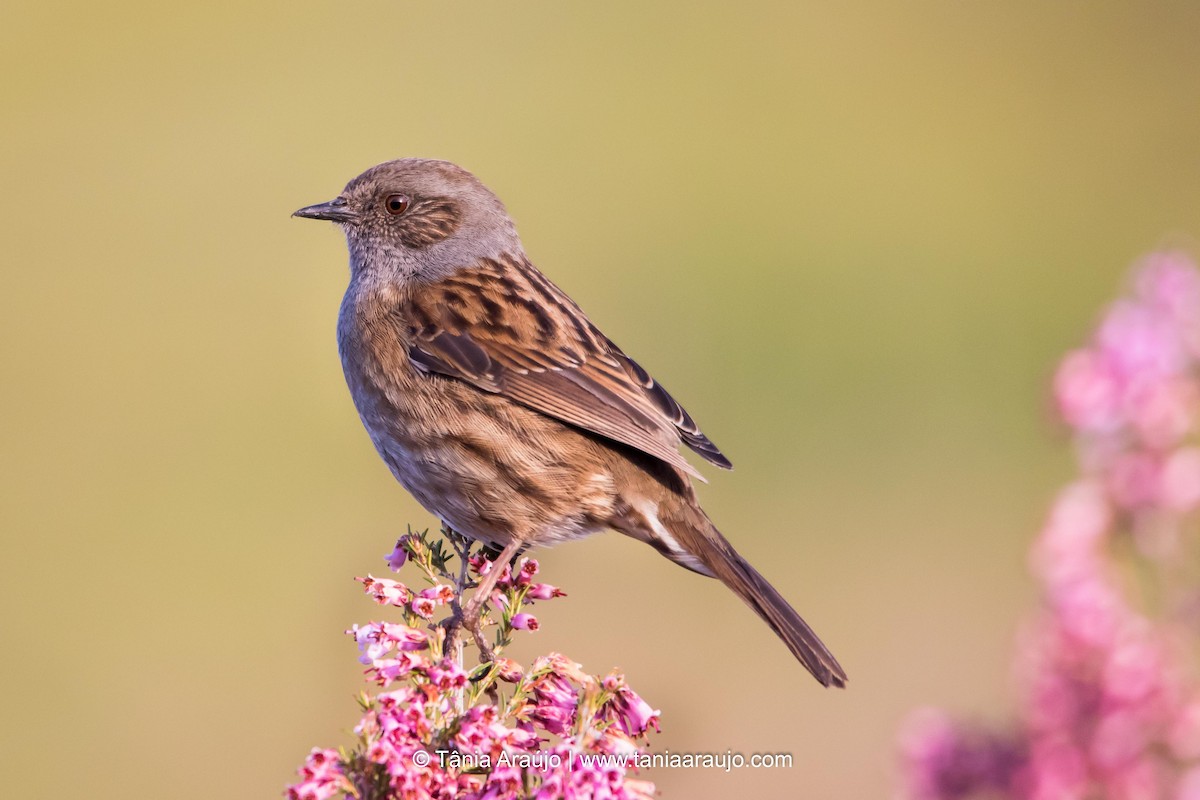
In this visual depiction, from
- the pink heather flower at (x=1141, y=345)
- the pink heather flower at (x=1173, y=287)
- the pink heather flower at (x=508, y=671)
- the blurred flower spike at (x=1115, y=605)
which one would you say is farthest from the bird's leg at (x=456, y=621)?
the pink heather flower at (x=1173, y=287)

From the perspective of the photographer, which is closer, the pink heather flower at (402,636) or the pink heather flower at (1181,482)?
the pink heather flower at (402,636)

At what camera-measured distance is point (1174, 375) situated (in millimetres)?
3695

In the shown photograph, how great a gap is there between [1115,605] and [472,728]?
175cm

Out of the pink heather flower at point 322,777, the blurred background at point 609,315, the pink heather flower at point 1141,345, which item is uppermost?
the blurred background at point 609,315

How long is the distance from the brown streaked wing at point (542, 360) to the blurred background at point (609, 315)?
6.04ft

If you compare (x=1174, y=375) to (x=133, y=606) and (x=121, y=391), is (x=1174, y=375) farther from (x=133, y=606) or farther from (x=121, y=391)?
(x=121, y=391)

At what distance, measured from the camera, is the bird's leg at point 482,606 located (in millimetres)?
3141

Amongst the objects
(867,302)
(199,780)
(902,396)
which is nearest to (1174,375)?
(199,780)

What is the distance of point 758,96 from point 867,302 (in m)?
3.98

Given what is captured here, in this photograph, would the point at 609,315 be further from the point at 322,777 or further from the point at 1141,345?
the point at 322,777

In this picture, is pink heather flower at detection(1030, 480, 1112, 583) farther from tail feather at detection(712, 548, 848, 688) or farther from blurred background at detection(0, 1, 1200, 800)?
blurred background at detection(0, 1, 1200, 800)

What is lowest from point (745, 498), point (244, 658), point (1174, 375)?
Answer: point (1174, 375)

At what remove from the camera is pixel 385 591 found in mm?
2951

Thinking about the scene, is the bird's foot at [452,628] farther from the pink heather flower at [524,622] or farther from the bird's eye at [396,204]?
the bird's eye at [396,204]
